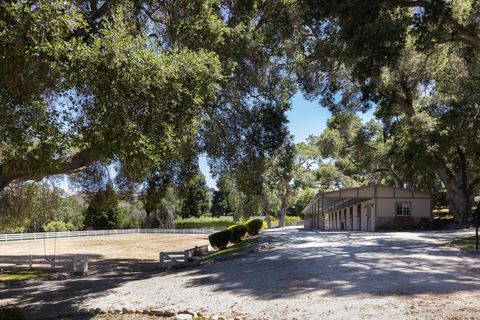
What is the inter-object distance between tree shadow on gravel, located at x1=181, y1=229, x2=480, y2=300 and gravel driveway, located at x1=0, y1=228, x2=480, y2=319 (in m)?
0.02

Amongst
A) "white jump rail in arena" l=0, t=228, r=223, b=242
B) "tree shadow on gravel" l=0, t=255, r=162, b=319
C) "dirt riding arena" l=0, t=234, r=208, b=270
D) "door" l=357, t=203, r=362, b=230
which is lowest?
"white jump rail in arena" l=0, t=228, r=223, b=242

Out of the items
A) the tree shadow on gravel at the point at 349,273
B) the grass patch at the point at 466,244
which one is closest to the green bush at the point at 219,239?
the tree shadow on gravel at the point at 349,273

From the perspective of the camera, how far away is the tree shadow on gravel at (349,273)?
30.9 feet

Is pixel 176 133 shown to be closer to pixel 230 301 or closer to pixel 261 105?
pixel 230 301

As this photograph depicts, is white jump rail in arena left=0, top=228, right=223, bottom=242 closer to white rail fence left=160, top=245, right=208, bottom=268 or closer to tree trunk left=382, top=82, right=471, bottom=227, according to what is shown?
tree trunk left=382, top=82, right=471, bottom=227

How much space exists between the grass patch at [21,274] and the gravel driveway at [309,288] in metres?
2.15

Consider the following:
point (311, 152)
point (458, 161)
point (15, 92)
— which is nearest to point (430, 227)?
point (458, 161)

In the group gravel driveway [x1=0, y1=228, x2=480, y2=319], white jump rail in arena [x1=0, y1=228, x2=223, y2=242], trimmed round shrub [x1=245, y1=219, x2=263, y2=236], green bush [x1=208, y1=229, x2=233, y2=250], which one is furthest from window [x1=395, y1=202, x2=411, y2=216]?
white jump rail in arena [x1=0, y1=228, x2=223, y2=242]

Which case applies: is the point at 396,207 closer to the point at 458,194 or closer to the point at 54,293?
the point at 458,194

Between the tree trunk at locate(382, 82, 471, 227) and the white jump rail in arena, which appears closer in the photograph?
the tree trunk at locate(382, 82, 471, 227)

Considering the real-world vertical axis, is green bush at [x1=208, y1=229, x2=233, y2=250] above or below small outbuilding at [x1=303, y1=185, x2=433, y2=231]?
below

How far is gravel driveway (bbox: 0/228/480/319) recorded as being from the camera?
7.93m

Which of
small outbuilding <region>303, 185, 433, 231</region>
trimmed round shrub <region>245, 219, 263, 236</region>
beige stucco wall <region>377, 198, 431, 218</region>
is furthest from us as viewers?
trimmed round shrub <region>245, 219, 263, 236</region>

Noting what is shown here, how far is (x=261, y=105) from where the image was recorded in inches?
673
